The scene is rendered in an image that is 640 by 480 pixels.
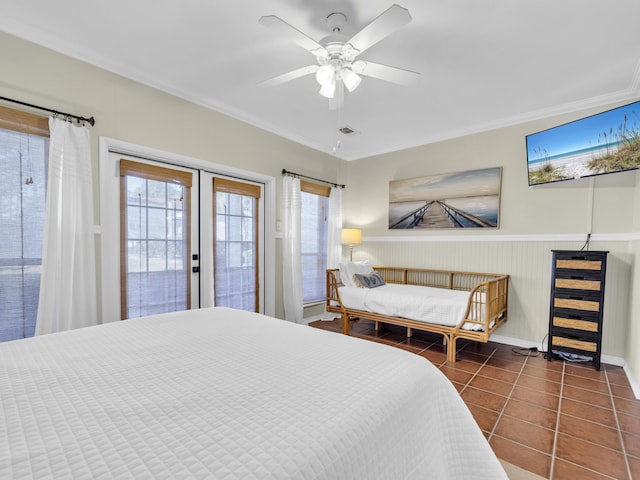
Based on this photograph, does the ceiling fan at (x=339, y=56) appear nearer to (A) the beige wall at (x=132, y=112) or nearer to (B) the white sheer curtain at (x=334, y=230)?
(A) the beige wall at (x=132, y=112)

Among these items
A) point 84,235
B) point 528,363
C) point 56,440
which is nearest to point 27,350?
point 56,440

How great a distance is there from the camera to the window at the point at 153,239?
2.58m

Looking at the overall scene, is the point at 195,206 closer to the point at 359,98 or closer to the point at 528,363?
the point at 359,98

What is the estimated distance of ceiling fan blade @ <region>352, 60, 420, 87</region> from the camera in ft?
6.27

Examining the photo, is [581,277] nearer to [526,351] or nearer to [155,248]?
[526,351]

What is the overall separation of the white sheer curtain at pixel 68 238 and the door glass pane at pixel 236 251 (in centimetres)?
117

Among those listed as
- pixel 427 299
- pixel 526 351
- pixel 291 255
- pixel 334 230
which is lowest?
pixel 526 351

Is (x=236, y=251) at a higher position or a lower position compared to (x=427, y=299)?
higher

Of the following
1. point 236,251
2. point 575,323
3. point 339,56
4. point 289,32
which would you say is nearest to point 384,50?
point 339,56

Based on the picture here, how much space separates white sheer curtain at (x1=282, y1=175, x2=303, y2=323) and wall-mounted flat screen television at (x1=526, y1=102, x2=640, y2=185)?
8.69 ft

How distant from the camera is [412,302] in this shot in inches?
125

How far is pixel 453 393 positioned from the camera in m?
1.14

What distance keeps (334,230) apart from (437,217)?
1469mm

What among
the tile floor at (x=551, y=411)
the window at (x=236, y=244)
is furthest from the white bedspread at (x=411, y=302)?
the window at (x=236, y=244)
